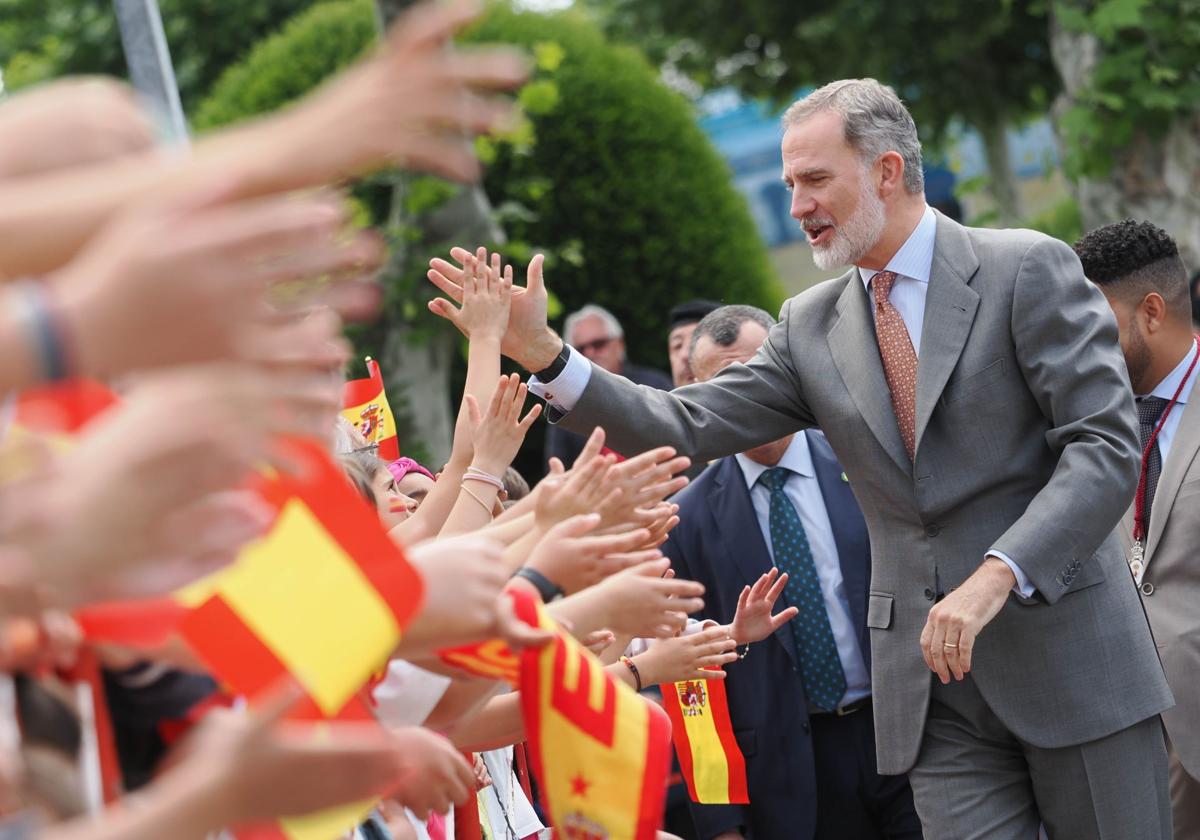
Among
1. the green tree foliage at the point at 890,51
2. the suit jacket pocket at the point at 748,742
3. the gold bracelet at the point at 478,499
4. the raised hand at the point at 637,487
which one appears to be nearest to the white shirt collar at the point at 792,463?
the suit jacket pocket at the point at 748,742

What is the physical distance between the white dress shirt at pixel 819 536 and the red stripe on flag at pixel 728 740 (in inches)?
13.9

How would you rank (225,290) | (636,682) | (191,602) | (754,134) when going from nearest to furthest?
(225,290), (191,602), (636,682), (754,134)

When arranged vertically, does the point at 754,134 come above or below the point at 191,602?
below

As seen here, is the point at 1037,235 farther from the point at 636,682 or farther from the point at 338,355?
the point at 338,355

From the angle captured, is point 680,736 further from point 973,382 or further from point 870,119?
point 870,119

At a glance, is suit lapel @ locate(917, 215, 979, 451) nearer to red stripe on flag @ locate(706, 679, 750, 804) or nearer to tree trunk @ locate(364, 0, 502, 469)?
red stripe on flag @ locate(706, 679, 750, 804)

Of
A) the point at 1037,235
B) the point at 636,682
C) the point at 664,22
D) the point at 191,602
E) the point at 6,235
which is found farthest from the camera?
the point at 664,22

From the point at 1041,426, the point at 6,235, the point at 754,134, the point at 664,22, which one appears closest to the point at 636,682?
the point at 1041,426

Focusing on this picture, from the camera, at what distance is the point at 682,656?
11.5ft

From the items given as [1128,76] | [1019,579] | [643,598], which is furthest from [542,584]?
[1128,76]

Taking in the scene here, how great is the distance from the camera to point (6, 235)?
147 centimetres

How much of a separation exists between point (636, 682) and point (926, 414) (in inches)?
38.8

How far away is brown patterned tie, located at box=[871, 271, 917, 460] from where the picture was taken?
12.8ft

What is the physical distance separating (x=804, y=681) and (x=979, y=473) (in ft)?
3.81
